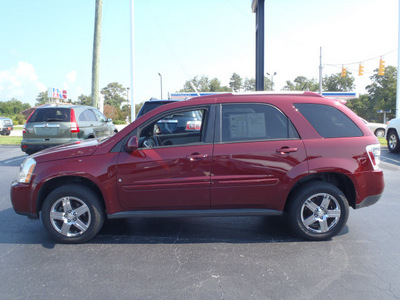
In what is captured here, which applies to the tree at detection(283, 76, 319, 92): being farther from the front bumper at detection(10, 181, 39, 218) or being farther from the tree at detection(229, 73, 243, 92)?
the front bumper at detection(10, 181, 39, 218)

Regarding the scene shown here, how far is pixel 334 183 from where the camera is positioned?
4.45m

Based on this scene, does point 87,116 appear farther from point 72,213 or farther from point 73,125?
point 72,213

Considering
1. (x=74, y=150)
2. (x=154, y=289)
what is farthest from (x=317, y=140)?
(x=74, y=150)

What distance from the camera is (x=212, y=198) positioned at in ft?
13.4

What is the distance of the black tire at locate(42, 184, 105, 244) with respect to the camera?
4.10 meters

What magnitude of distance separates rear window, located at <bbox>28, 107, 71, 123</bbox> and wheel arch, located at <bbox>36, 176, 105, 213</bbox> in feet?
19.0

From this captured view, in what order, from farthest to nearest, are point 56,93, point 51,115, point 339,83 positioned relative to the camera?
point 339,83 → point 56,93 → point 51,115

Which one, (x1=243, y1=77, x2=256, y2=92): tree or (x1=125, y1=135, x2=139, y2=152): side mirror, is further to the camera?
(x1=243, y1=77, x2=256, y2=92): tree

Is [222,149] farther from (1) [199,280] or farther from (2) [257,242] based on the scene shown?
(1) [199,280]

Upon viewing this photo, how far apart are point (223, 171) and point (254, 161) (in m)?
0.38

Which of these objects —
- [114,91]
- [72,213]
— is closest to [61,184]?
[72,213]

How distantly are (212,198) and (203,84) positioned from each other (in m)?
61.5

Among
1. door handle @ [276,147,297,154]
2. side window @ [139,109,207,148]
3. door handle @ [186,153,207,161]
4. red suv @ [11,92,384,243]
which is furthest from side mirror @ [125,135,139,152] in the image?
door handle @ [276,147,297,154]

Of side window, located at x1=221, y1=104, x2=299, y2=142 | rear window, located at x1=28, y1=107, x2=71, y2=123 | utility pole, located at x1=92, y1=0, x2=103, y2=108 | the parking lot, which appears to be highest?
utility pole, located at x1=92, y1=0, x2=103, y2=108
